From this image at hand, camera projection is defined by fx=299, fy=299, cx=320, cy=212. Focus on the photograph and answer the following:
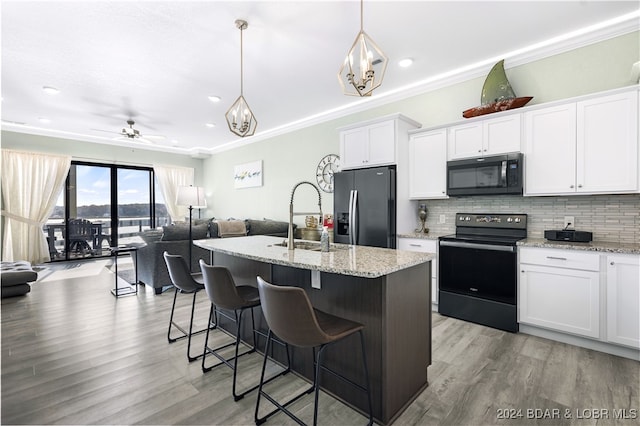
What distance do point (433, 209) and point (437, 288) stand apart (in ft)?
3.49

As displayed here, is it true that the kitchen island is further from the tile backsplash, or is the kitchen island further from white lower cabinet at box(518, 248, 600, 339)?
the tile backsplash

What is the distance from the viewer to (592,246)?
2529 mm

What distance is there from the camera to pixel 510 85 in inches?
130

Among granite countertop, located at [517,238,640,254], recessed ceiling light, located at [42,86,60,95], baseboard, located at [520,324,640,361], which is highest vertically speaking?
recessed ceiling light, located at [42,86,60,95]

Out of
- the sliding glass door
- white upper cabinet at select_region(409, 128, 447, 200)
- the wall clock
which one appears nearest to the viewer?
white upper cabinet at select_region(409, 128, 447, 200)

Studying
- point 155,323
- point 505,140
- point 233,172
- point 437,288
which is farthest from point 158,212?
point 505,140

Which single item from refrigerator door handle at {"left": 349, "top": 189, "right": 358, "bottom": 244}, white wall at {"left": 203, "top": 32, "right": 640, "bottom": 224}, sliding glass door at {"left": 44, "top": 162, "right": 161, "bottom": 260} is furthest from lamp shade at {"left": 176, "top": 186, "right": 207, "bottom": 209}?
sliding glass door at {"left": 44, "top": 162, "right": 161, "bottom": 260}

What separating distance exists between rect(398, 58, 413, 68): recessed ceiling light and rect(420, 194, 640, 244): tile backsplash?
1.68 m

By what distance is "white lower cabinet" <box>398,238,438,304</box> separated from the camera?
3.45 meters

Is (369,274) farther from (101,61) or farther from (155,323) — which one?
(101,61)

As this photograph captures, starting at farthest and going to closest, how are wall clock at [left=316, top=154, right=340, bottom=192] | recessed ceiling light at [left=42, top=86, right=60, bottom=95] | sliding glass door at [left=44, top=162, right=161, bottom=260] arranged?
1. sliding glass door at [left=44, top=162, right=161, bottom=260]
2. wall clock at [left=316, top=154, right=340, bottom=192]
3. recessed ceiling light at [left=42, top=86, right=60, bottom=95]

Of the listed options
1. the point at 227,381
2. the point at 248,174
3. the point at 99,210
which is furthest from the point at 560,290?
the point at 99,210

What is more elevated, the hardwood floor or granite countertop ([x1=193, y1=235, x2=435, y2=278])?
granite countertop ([x1=193, y1=235, x2=435, y2=278])

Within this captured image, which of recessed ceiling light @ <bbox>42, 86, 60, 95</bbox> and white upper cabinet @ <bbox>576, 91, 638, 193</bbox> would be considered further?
recessed ceiling light @ <bbox>42, 86, 60, 95</bbox>
